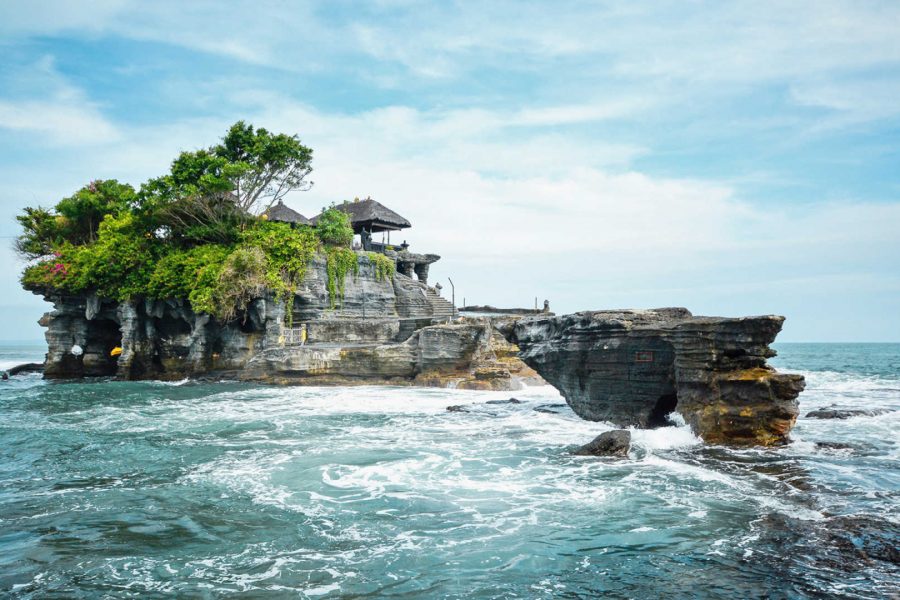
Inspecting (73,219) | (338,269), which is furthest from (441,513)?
(73,219)

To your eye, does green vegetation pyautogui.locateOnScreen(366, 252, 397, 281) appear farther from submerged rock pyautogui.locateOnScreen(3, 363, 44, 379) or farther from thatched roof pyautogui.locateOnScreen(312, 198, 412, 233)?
submerged rock pyautogui.locateOnScreen(3, 363, 44, 379)

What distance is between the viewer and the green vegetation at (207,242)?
87.4 ft

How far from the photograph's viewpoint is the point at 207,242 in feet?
98.3

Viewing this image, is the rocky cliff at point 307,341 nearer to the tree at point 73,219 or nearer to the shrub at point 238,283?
the shrub at point 238,283

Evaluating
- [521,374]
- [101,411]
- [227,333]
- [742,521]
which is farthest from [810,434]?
[227,333]

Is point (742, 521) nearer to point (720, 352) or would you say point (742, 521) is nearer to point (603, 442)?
point (603, 442)

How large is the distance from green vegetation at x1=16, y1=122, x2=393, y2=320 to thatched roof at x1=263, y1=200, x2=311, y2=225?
2.97 m

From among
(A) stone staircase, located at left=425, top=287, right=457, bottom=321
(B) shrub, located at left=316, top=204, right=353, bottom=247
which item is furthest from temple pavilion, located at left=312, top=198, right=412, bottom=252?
(A) stone staircase, located at left=425, top=287, right=457, bottom=321

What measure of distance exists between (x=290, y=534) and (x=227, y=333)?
23043mm

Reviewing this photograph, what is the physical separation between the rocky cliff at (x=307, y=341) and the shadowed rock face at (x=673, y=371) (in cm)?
854

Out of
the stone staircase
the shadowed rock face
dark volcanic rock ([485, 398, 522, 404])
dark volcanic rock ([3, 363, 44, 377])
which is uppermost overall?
the stone staircase

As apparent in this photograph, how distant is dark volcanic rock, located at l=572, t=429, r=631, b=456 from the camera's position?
36.2 feet

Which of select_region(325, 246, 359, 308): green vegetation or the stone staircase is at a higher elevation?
select_region(325, 246, 359, 308): green vegetation

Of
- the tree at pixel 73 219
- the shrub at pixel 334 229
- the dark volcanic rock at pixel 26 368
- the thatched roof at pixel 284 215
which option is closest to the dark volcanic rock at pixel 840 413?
the shrub at pixel 334 229
